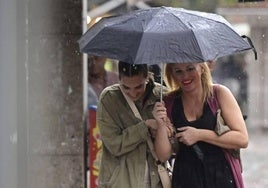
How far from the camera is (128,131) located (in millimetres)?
4000

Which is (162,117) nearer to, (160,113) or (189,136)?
(160,113)

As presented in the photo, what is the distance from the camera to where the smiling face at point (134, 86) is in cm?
398

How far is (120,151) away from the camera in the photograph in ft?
13.1

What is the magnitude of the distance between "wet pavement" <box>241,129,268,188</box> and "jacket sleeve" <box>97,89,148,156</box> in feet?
17.5

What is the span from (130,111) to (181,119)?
0.29 meters

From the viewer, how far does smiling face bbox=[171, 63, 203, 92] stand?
3.94 m

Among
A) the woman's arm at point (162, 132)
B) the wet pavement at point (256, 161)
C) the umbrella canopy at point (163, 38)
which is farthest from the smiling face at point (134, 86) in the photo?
the wet pavement at point (256, 161)

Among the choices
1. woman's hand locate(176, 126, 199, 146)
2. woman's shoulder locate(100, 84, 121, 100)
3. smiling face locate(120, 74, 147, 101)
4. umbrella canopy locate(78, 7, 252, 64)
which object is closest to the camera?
umbrella canopy locate(78, 7, 252, 64)

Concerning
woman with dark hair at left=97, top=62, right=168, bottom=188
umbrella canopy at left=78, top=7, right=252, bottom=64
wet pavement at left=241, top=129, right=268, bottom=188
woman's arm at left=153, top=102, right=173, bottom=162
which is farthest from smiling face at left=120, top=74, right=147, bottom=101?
wet pavement at left=241, top=129, right=268, bottom=188

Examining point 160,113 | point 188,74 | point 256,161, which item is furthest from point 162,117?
point 256,161

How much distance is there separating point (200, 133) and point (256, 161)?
791 cm

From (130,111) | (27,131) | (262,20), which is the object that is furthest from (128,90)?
(262,20)

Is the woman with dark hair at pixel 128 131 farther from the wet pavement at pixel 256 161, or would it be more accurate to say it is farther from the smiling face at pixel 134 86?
the wet pavement at pixel 256 161

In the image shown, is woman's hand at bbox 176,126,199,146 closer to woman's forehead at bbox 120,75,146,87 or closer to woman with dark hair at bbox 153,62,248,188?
woman with dark hair at bbox 153,62,248,188
